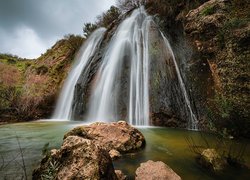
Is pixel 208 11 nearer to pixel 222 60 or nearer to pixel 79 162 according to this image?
pixel 222 60

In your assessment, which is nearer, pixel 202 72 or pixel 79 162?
pixel 79 162

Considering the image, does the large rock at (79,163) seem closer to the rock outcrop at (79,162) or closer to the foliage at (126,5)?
the rock outcrop at (79,162)

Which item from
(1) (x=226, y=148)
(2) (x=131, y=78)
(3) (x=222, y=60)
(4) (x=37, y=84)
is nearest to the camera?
(1) (x=226, y=148)

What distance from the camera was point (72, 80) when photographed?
50.7 ft

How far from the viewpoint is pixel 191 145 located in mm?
5543

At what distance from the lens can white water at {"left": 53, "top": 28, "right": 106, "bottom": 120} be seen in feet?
45.4

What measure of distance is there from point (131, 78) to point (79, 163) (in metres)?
8.49

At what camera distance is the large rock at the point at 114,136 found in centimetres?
502

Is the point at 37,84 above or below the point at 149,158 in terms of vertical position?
above

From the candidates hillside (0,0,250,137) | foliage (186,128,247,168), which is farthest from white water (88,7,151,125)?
foliage (186,128,247,168)

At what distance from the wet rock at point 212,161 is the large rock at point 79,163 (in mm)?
1940

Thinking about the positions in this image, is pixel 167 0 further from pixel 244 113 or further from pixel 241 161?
pixel 241 161

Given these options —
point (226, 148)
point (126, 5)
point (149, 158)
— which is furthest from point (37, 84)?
point (226, 148)

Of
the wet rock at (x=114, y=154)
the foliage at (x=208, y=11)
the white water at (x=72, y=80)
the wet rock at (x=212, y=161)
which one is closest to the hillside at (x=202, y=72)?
the foliage at (x=208, y=11)
